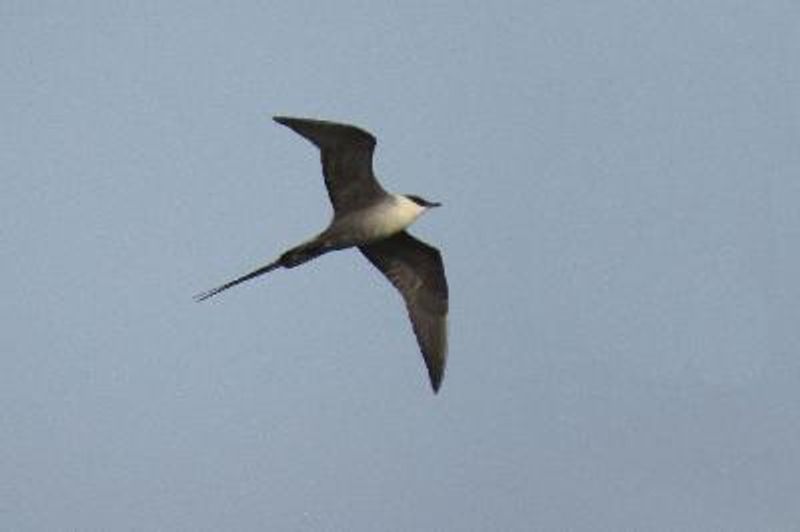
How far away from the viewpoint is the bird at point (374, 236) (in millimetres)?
19875

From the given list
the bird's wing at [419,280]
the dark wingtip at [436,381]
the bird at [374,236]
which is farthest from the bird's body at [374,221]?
the dark wingtip at [436,381]

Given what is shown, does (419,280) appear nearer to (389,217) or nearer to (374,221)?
(389,217)

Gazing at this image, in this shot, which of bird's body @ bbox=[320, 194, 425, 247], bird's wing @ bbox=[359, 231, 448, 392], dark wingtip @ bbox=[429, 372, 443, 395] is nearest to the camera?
bird's body @ bbox=[320, 194, 425, 247]

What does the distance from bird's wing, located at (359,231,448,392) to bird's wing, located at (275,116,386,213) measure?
5.21 feet

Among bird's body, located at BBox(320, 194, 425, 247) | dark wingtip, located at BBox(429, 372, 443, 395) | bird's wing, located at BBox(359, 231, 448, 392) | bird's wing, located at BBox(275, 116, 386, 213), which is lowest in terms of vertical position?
dark wingtip, located at BBox(429, 372, 443, 395)

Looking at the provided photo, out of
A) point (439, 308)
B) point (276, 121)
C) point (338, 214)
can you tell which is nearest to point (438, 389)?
point (439, 308)

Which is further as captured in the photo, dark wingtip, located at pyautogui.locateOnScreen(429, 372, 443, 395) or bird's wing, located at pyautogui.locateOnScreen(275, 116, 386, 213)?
Answer: dark wingtip, located at pyautogui.locateOnScreen(429, 372, 443, 395)

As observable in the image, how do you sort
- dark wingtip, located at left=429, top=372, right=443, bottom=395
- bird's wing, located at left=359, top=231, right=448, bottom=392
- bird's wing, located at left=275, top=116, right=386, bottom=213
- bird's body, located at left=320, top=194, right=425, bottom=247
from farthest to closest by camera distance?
bird's wing, located at left=359, top=231, right=448, bottom=392 < dark wingtip, located at left=429, top=372, right=443, bottom=395 < bird's body, located at left=320, top=194, right=425, bottom=247 < bird's wing, located at left=275, top=116, right=386, bottom=213

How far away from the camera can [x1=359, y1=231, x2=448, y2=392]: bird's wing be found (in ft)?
73.1

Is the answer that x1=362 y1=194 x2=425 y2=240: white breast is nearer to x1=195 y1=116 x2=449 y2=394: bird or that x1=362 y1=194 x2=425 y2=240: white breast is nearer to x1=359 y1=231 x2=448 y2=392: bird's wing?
x1=195 y1=116 x2=449 y2=394: bird

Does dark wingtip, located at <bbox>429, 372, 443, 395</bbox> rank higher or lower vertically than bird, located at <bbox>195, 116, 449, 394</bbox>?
lower

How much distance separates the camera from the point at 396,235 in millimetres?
22156

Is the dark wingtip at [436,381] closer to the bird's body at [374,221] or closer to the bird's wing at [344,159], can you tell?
the bird's body at [374,221]

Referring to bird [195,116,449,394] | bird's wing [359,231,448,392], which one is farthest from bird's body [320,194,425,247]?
bird's wing [359,231,448,392]
